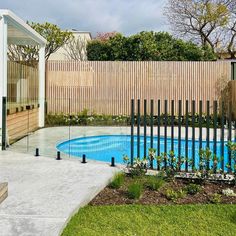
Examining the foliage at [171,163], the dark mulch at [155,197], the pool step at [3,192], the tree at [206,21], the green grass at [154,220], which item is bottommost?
the green grass at [154,220]

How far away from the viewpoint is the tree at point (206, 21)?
25.1 meters

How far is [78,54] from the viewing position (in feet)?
84.4

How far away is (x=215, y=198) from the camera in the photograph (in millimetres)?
4629

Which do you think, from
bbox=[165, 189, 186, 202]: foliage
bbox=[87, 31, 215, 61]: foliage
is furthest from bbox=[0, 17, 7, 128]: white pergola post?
bbox=[87, 31, 215, 61]: foliage

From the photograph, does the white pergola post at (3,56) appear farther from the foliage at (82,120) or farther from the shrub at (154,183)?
the shrub at (154,183)

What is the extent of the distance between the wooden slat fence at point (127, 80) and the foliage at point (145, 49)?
305 centimetres

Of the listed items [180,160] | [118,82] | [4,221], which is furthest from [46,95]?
[4,221]

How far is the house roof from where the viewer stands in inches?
345

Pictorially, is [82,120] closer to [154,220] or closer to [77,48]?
[154,220]

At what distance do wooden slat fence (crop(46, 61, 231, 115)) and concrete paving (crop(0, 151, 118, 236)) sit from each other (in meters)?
9.12

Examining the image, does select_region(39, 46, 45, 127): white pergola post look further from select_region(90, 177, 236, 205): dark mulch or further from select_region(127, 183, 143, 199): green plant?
select_region(127, 183, 143, 199): green plant

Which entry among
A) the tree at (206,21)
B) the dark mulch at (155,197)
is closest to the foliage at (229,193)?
the dark mulch at (155,197)

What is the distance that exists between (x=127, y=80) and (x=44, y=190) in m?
12.0

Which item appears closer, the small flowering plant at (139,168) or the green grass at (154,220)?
the green grass at (154,220)
